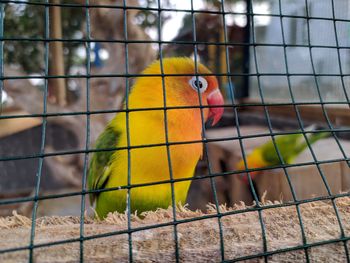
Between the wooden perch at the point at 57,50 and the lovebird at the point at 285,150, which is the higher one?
the wooden perch at the point at 57,50

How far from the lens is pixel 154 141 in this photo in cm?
104

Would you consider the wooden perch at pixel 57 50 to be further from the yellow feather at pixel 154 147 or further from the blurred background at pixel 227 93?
the yellow feather at pixel 154 147

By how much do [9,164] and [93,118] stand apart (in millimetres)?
1358

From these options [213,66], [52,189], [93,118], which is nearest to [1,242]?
[93,118]

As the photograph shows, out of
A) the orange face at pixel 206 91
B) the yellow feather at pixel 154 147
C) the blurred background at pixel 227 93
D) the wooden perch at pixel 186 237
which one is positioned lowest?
the wooden perch at pixel 186 237

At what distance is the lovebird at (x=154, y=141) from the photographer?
40.4 inches

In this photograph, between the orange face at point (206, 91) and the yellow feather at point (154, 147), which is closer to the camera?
the yellow feather at point (154, 147)

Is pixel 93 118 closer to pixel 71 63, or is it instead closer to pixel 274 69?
pixel 274 69

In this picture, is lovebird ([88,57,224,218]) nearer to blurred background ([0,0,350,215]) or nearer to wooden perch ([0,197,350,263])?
blurred background ([0,0,350,215])

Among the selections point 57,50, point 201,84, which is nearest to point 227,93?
point 57,50

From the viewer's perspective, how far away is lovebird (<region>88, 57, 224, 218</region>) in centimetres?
103

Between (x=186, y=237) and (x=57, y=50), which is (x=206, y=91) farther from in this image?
(x=57, y=50)

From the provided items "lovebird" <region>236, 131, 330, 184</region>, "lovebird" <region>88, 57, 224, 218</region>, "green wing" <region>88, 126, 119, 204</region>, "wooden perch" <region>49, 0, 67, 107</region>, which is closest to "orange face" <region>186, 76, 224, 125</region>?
"lovebird" <region>88, 57, 224, 218</region>

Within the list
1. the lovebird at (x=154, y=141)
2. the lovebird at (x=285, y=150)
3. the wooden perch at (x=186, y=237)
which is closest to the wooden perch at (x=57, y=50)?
the lovebird at (x=154, y=141)
